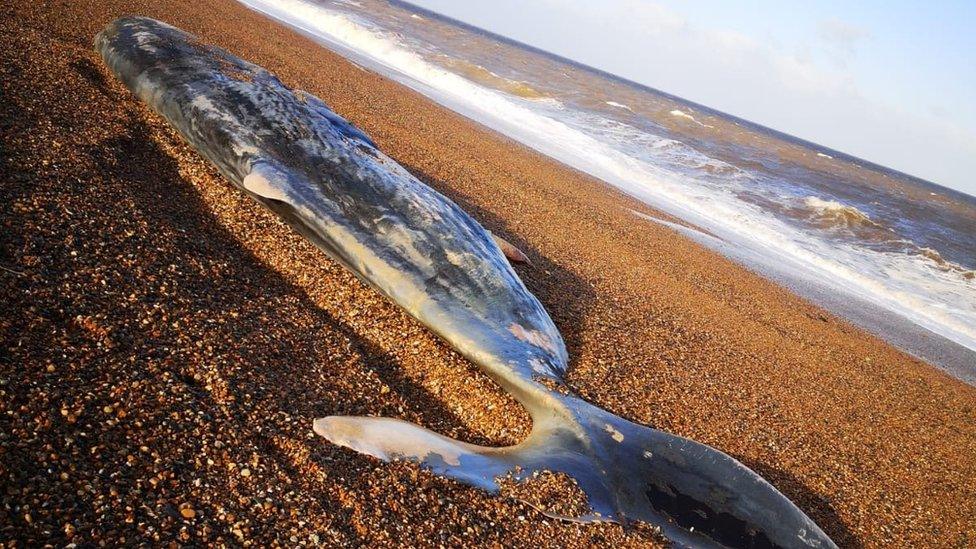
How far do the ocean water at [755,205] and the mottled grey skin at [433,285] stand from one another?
550 cm

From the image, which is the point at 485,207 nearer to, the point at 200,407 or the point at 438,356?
the point at 438,356

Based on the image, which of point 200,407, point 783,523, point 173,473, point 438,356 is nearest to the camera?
point 173,473

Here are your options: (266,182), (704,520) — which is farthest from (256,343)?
(704,520)

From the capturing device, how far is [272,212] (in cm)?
382

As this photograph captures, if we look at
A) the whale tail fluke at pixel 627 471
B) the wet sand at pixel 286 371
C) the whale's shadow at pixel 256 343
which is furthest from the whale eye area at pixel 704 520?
the whale's shadow at pixel 256 343

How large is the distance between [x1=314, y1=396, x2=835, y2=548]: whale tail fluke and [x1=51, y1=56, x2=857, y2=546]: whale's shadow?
189 mm

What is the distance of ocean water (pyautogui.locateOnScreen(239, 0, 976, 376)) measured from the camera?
9.72 metres

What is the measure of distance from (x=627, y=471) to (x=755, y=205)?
14616mm

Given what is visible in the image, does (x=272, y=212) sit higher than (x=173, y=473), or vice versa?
(x=272, y=212)

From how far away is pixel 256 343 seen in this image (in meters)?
2.75

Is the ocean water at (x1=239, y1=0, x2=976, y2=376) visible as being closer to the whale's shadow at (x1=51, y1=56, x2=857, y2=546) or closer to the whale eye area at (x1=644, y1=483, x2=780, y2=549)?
the whale's shadow at (x1=51, y1=56, x2=857, y2=546)

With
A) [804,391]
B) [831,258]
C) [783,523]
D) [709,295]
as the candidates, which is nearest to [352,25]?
[831,258]

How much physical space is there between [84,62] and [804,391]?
7114mm

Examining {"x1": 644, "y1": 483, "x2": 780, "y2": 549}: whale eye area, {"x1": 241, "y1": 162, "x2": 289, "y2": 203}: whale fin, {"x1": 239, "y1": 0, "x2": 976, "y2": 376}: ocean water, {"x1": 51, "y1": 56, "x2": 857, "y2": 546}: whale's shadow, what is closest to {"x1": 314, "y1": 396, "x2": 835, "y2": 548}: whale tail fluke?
{"x1": 644, "y1": 483, "x2": 780, "y2": 549}: whale eye area
